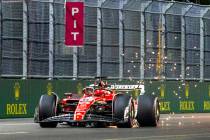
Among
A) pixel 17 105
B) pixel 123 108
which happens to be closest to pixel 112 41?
pixel 17 105

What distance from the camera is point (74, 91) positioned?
31516 millimetres

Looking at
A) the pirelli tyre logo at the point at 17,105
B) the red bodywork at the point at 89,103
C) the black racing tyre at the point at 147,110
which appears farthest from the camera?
the pirelli tyre logo at the point at 17,105

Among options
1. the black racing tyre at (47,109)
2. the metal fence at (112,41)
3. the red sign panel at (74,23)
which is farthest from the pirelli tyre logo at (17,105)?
the black racing tyre at (47,109)

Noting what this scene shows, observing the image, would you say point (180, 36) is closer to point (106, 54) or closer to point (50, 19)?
point (106, 54)

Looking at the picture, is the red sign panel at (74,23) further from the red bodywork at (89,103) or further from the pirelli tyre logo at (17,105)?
the red bodywork at (89,103)

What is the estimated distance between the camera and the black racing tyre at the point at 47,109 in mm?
21984

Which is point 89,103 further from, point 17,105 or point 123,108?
point 17,105

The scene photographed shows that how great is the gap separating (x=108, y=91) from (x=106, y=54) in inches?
445

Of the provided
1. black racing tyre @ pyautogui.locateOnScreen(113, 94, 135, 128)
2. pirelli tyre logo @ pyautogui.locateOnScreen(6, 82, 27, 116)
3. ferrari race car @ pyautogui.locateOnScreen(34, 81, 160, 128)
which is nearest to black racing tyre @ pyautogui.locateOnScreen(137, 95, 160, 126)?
ferrari race car @ pyautogui.locateOnScreen(34, 81, 160, 128)

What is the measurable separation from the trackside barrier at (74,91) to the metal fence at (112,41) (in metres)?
0.84

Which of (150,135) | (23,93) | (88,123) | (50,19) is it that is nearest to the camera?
(150,135)

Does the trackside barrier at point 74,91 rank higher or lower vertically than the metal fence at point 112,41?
lower

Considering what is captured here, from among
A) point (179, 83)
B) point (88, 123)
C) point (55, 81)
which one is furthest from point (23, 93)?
point (179, 83)

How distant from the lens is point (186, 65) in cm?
3756
